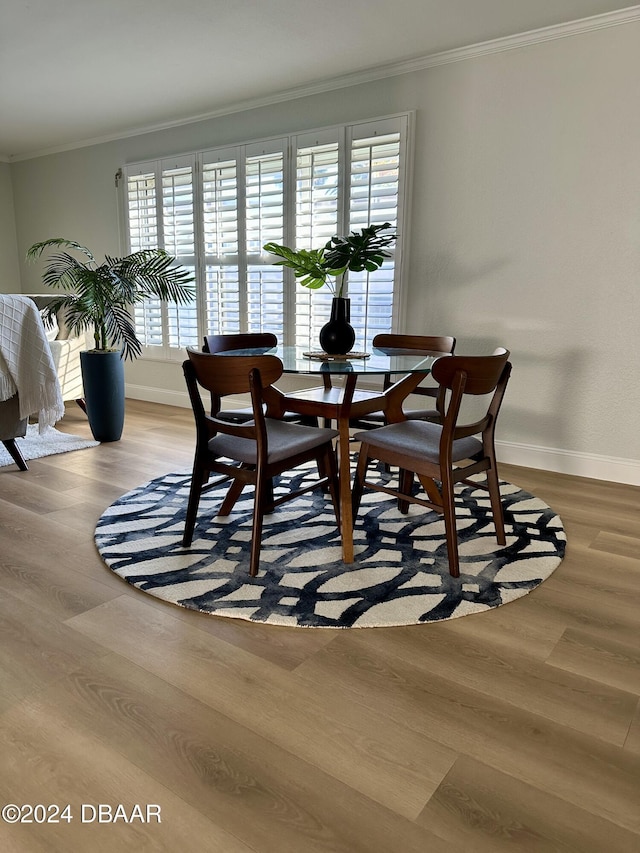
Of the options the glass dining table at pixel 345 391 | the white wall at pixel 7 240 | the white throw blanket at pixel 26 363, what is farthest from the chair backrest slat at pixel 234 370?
the white wall at pixel 7 240

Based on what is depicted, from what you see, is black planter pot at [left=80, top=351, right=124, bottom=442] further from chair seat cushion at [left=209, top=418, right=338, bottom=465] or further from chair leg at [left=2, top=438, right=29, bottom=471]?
chair seat cushion at [left=209, top=418, right=338, bottom=465]

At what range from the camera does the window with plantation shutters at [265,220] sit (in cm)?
421

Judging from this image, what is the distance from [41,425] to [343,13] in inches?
113

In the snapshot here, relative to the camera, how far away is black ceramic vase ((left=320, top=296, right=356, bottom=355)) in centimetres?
305

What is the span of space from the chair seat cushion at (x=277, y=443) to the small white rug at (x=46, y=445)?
1.92 m

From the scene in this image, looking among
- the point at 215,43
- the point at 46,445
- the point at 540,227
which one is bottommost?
the point at 46,445

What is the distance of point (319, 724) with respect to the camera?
1554mm

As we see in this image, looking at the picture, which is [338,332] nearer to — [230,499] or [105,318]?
[230,499]

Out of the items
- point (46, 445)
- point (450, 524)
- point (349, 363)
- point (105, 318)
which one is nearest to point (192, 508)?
point (349, 363)

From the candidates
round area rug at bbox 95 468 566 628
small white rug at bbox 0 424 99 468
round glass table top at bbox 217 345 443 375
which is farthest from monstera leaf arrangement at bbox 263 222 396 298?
small white rug at bbox 0 424 99 468

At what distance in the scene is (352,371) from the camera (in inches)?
95.7

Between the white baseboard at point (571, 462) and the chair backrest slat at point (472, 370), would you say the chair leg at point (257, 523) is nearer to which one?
the chair backrest slat at point (472, 370)

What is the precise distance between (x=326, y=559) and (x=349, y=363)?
0.87m

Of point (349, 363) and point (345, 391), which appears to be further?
point (349, 363)
